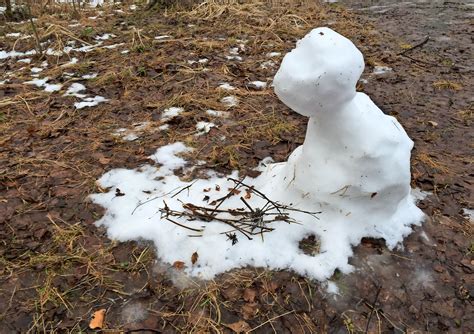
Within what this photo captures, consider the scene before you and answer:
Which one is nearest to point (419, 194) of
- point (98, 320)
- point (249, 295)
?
point (249, 295)

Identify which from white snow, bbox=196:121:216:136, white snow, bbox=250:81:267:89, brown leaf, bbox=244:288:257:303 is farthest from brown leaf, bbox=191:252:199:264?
white snow, bbox=250:81:267:89

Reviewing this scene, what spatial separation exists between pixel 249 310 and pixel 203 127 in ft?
6.10

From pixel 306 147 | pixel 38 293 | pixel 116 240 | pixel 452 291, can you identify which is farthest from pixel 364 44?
pixel 38 293

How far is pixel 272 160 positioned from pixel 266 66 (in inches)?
81.8

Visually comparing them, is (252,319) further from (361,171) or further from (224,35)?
(224,35)

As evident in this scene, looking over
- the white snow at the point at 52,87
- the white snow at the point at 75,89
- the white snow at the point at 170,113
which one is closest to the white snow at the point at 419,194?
the white snow at the point at 170,113

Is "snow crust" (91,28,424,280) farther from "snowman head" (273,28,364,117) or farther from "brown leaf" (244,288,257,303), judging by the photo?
"brown leaf" (244,288,257,303)

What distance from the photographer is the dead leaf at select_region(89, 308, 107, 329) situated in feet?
5.98

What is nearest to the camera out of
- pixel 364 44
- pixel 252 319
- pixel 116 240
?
pixel 252 319

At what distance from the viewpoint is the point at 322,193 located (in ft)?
7.26

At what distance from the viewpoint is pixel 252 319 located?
6.13 feet

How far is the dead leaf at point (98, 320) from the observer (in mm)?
1824

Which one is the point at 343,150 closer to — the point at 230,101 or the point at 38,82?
the point at 230,101

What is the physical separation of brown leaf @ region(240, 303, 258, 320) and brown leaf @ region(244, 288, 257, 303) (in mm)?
22
